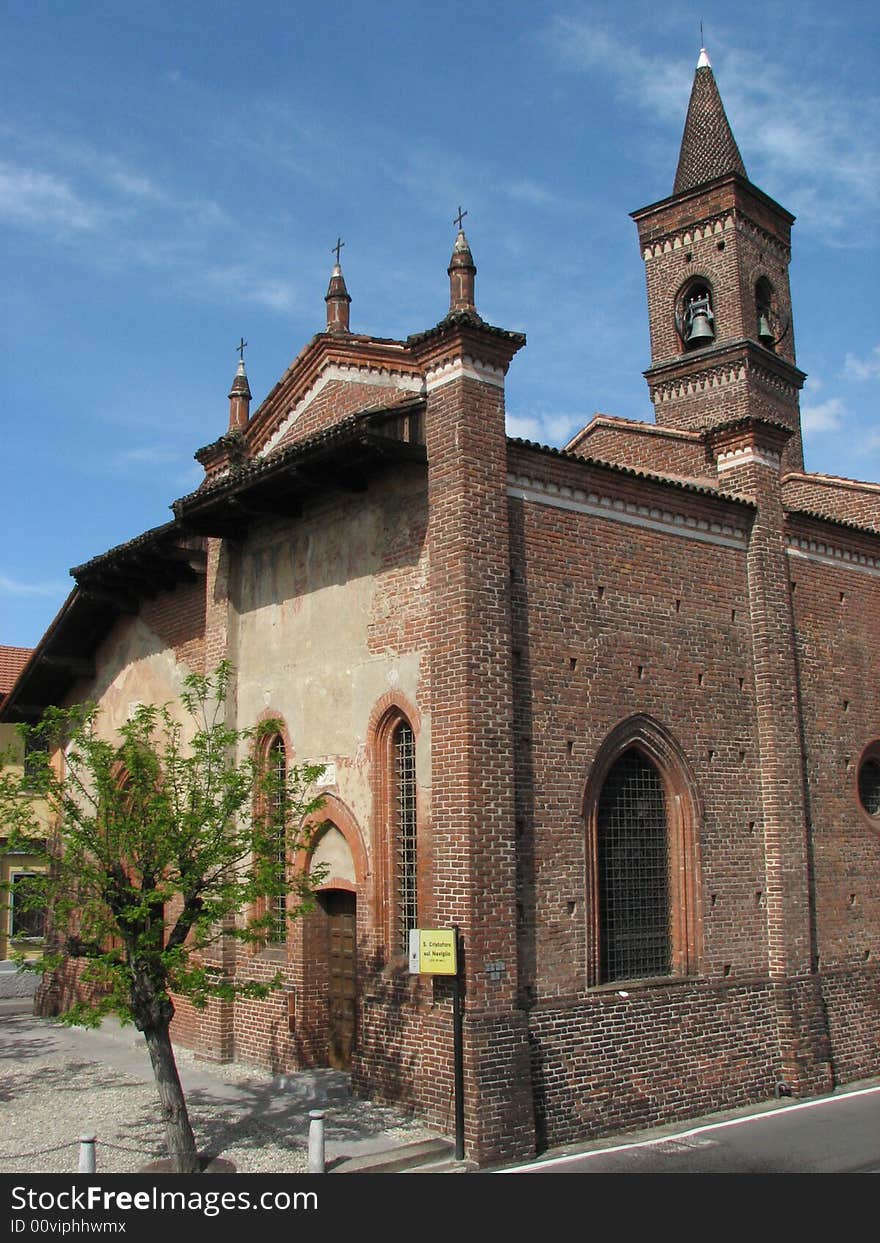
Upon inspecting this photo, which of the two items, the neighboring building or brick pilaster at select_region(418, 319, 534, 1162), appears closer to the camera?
brick pilaster at select_region(418, 319, 534, 1162)

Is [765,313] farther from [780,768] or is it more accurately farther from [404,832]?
[404,832]

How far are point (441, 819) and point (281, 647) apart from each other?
439 cm

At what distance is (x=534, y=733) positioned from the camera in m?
11.9

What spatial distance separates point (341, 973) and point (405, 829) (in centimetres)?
222

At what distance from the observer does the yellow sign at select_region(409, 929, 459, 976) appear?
414 inches

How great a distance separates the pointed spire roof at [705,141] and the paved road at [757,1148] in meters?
17.3

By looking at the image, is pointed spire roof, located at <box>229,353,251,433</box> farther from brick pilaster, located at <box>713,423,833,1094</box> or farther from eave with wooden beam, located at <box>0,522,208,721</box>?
brick pilaster, located at <box>713,423,833,1094</box>

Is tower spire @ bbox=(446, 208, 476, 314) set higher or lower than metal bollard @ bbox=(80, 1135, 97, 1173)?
higher

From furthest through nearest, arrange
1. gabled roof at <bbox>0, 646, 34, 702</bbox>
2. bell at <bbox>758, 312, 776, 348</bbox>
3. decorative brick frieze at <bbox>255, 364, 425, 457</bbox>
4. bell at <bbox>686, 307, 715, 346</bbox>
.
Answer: gabled roof at <bbox>0, 646, 34, 702</bbox>, bell at <bbox>758, 312, 776, 348</bbox>, bell at <bbox>686, 307, 715, 346</bbox>, decorative brick frieze at <bbox>255, 364, 425, 457</bbox>

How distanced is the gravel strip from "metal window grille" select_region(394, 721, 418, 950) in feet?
6.57

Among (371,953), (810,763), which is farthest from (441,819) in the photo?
(810,763)

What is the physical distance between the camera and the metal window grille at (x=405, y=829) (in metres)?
12.4

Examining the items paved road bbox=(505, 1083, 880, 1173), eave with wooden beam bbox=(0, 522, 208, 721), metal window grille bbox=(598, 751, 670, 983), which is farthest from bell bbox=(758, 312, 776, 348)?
paved road bbox=(505, 1083, 880, 1173)

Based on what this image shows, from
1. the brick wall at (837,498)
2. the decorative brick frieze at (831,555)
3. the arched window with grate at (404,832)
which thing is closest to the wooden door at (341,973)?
the arched window with grate at (404,832)
